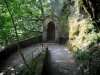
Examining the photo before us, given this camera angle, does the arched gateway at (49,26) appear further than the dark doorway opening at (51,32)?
No

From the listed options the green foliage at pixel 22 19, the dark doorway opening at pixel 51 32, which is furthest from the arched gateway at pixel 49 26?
the green foliage at pixel 22 19

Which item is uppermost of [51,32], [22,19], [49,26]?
[22,19]

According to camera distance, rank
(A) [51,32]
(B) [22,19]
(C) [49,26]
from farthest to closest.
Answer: (B) [22,19]
(A) [51,32]
(C) [49,26]

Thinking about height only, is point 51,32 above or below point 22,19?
below

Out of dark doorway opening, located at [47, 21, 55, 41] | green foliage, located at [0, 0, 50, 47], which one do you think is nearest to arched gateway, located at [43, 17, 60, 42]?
dark doorway opening, located at [47, 21, 55, 41]

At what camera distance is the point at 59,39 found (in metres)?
22.8

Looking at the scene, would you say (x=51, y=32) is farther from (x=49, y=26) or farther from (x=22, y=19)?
(x=22, y=19)

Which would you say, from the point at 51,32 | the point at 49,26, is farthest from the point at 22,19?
the point at 51,32

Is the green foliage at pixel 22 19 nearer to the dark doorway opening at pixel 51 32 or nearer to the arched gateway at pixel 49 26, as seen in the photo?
the dark doorway opening at pixel 51 32

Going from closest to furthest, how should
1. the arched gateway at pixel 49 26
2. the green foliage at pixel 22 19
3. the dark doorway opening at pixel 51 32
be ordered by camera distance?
the green foliage at pixel 22 19, the arched gateway at pixel 49 26, the dark doorway opening at pixel 51 32

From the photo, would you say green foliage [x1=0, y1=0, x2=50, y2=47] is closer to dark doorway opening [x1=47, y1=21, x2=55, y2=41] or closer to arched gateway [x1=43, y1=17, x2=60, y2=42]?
dark doorway opening [x1=47, y1=21, x2=55, y2=41]

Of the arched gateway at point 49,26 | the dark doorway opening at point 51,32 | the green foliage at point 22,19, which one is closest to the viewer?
the green foliage at point 22,19

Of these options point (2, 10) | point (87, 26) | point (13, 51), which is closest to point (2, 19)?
point (2, 10)

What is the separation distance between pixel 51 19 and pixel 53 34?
276cm
